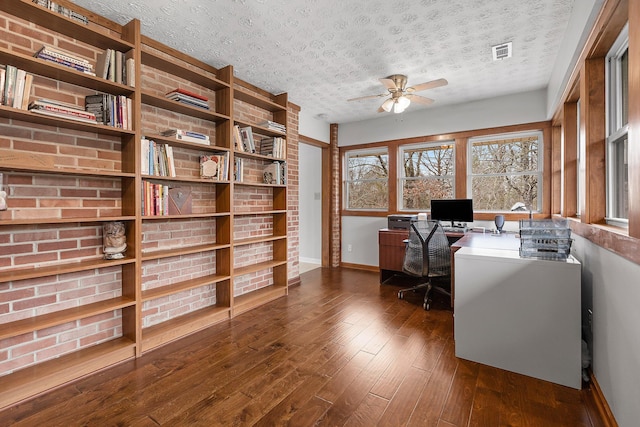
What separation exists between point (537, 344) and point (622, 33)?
194 centimetres

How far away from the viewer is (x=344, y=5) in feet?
7.19

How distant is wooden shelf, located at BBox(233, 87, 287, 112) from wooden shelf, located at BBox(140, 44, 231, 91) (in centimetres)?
23

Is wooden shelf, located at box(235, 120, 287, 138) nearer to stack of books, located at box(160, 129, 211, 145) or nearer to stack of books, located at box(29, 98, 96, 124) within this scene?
stack of books, located at box(160, 129, 211, 145)

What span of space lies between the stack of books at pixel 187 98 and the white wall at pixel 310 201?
305cm

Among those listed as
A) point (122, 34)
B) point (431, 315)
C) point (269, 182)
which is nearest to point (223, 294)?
point (269, 182)

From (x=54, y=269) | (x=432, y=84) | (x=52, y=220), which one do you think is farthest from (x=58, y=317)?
(x=432, y=84)

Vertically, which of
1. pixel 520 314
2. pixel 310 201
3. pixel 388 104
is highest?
pixel 388 104

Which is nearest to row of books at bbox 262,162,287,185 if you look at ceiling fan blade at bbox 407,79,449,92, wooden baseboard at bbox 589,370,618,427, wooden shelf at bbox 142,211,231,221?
wooden shelf at bbox 142,211,231,221

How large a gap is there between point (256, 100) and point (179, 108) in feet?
3.32

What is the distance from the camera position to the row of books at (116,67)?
7.26 ft

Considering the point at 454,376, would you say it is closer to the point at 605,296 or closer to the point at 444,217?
the point at 605,296

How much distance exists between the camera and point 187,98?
272 centimetres

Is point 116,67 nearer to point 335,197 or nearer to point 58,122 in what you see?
point 58,122

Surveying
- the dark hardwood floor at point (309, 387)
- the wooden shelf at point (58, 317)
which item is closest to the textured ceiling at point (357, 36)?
the wooden shelf at point (58, 317)
